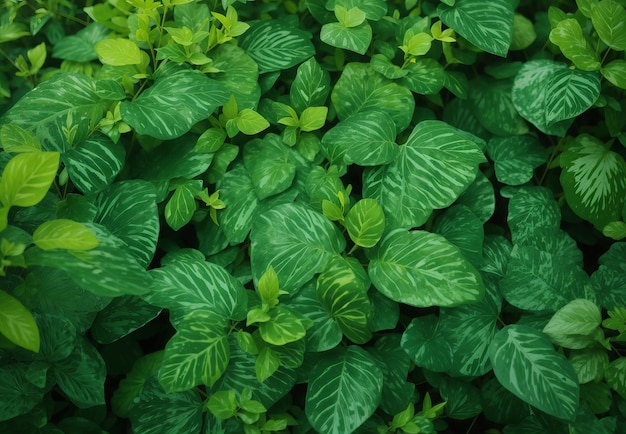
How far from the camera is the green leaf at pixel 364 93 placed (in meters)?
1.29

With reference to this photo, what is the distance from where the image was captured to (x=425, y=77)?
130 cm

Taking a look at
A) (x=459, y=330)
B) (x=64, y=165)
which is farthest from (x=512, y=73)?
(x=64, y=165)

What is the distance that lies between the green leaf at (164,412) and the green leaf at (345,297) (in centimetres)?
31

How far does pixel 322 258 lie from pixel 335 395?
25 centimetres

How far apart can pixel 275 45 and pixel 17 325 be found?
2.65 ft

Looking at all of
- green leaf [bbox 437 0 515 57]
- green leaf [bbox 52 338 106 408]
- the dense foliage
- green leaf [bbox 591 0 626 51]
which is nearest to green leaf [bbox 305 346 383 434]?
the dense foliage

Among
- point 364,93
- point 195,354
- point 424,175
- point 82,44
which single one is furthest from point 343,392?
point 82,44

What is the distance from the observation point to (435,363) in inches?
44.2

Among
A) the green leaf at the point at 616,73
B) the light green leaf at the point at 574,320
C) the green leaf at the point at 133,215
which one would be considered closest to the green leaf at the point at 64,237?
the green leaf at the point at 133,215

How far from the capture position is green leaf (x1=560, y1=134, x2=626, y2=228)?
1.27 m

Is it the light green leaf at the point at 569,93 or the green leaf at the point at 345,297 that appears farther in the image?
the light green leaf at the point at 569,93

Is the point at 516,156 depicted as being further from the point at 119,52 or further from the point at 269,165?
the point at 119,52

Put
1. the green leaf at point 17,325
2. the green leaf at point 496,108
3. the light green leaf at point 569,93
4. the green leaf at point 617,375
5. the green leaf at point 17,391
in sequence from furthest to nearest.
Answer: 1. the green leaf at point 496,108
2. the light green leaf at point 569,93
3. the green leaf at point 617,375
4. the green leaf at point 17,391
5. the green leaf at point 17,325

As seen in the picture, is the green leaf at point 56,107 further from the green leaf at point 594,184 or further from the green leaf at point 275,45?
the green leaf at point 594,184
